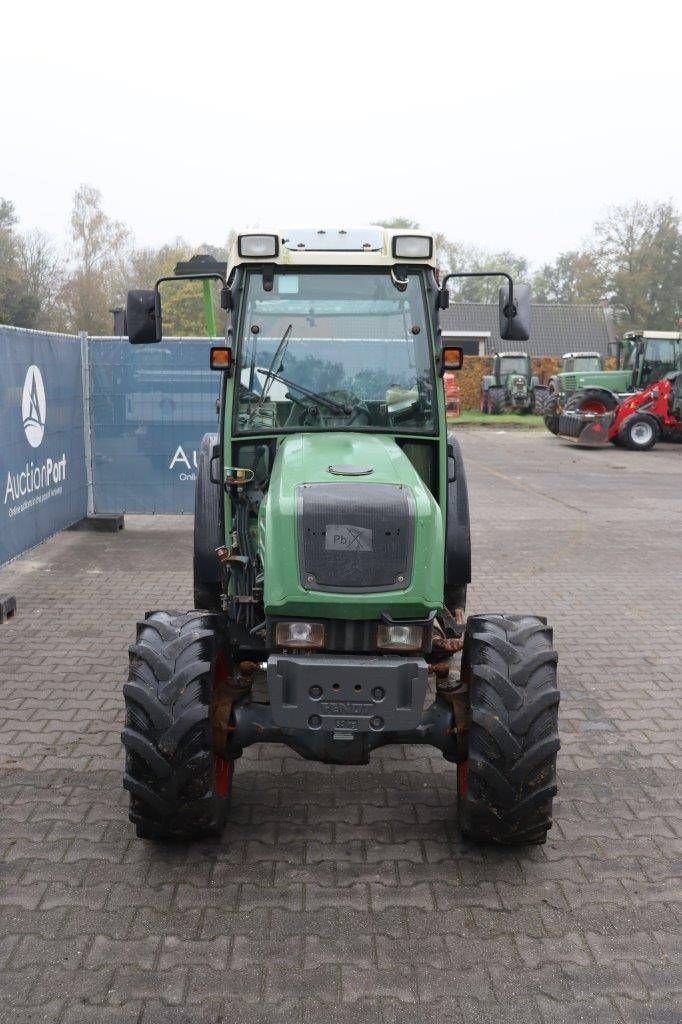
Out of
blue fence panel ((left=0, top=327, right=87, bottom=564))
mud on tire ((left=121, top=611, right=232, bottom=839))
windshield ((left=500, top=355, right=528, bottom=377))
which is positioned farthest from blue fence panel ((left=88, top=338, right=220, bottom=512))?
windshield ((left=500, top=355, right=528, bottom=377))

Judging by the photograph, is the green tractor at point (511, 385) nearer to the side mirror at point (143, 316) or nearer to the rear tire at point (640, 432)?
the rear tire at point (640, 432)

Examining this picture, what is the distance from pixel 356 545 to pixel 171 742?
1.05 metres

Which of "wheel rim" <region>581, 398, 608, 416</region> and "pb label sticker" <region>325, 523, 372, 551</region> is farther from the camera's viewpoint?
"wheel rim" <region>581, 398, 608, 416</region>

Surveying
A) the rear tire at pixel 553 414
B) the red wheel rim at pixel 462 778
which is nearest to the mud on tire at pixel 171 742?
the red wheel rim at pixel 462 778

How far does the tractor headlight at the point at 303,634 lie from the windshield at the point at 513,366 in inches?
1363

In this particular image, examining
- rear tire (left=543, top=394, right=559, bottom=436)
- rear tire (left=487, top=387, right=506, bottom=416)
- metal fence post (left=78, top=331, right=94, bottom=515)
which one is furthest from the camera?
rear tire (left=487, top=387, right=506, bottom=416)

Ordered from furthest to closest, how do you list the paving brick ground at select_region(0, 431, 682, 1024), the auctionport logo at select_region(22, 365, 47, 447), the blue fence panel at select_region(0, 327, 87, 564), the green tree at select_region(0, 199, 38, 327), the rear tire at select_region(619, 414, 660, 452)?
the green tree at select_region(0, 199, 38, 327)
the rear tire at select_region(619, 414, 660, 452)
the auctionport logo at select_region(22, 365, 47, 447)
the blue fence panel at select_region(0, 327, 87, 564)
the paving brick ground at select_region(0, 431, 682, 1024)

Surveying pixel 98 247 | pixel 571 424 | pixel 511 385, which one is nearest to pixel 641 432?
pixel 571 424

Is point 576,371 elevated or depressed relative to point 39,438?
elevated

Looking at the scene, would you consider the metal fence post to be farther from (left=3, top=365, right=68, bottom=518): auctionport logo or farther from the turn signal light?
the turn signal light

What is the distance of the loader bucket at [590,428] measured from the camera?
23.3 meters

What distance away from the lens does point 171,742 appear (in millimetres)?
3742

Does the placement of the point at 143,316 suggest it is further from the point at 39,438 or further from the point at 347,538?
the point at 39,438

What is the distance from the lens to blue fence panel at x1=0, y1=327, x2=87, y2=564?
8047 millimetres
